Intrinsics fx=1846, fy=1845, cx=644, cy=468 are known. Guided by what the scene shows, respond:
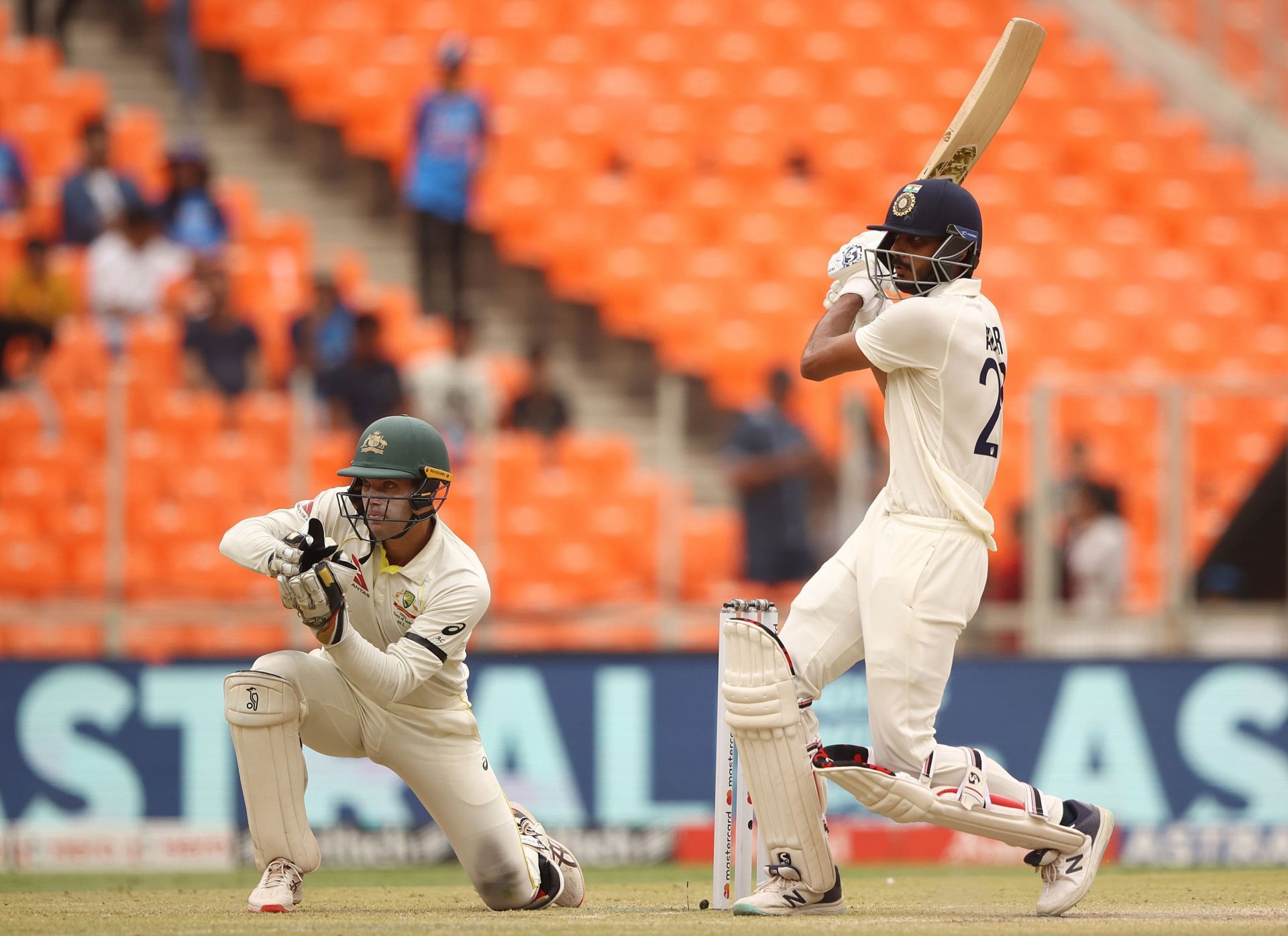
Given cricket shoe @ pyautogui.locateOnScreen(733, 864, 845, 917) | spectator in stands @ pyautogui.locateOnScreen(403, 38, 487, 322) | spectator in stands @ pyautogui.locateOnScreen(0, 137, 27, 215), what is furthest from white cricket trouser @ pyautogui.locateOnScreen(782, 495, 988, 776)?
spectator in stands @ pyautogui.locateOnScreen(0, 137, 27, 215)

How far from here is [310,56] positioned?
13.9m

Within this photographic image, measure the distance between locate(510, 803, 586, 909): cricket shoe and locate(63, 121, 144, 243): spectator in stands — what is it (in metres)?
6.86

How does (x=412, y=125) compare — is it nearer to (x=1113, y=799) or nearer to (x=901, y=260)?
(x=1113, y=799)

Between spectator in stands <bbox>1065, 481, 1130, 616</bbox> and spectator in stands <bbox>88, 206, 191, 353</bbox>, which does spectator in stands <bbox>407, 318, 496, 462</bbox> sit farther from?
spectator in stands <bbox>1065, 481, 1130, 616</bbox>

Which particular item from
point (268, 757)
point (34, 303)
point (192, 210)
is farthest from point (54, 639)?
point (268, 757)

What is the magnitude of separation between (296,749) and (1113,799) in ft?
15.8

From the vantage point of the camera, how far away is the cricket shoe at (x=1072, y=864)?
214 inches

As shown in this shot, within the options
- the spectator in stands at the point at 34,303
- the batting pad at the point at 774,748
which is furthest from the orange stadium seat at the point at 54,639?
the batting pad at the point at 774,748


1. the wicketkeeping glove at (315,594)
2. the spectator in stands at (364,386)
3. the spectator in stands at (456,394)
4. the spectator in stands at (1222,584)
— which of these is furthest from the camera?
the spectator in stands at (364,386)

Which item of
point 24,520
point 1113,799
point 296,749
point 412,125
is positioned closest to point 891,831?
point 1113,799

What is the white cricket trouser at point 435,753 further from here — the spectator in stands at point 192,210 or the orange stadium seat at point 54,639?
the spectator in stands at point 192,210

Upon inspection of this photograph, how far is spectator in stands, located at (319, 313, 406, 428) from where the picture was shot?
383 inches

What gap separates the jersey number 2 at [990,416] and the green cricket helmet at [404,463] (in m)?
1.63

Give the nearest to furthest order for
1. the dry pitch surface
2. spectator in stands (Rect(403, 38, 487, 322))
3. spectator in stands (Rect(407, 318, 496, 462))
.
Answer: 1. the dry pitch surface
2. spectator in stands (Rect(407, 318, 496, 462))
3. spectator in stands (Rect(403, 38, 487, 322))
